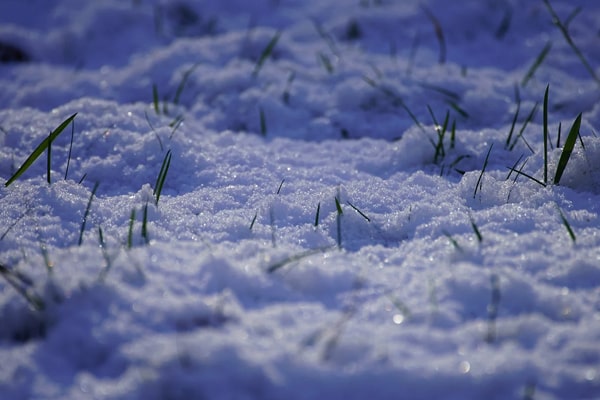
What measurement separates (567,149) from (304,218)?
800 mm

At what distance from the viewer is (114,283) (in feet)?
4.22

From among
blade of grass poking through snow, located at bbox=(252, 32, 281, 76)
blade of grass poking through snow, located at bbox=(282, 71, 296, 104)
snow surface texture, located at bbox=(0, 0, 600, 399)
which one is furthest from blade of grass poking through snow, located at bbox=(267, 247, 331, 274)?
blade of grass poking through snow, located at bbox=(252, 32, 281, 76)

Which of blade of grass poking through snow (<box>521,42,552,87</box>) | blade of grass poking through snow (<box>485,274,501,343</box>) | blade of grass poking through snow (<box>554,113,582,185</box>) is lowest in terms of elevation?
blade of grass poking through snow (<box>485,274,501,343</box>)

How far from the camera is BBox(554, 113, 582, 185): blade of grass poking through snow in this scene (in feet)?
5.50

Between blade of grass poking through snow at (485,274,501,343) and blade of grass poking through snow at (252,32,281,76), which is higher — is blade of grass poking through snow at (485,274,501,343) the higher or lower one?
the lower one

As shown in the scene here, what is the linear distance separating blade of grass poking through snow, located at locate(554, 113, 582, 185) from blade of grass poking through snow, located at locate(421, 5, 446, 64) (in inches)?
47.3

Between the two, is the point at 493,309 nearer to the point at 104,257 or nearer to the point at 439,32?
the point at 104,257

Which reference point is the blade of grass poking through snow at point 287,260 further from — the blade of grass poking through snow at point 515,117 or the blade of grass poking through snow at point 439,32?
the blade of grass poking through snow at point 439,32

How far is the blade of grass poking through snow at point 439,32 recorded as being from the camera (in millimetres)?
2842

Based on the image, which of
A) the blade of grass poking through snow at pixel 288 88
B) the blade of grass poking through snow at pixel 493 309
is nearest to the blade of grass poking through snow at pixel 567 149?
the blade of grass poking through snow at pixel 493 309

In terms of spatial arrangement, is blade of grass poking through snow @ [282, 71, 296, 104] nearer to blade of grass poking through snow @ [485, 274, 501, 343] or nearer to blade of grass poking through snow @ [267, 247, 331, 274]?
blade of grass poking through snow @ [267, 247, 331, 274]

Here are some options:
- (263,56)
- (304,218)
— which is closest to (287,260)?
(304,218)

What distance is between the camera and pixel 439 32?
2.90 m

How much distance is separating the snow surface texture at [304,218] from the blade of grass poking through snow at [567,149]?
0.18ft
